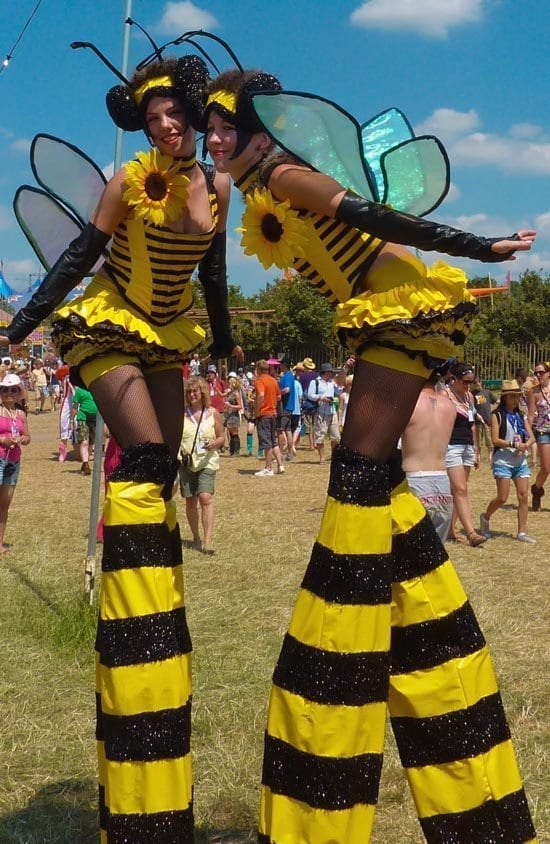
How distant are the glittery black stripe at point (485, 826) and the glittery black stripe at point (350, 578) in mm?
675

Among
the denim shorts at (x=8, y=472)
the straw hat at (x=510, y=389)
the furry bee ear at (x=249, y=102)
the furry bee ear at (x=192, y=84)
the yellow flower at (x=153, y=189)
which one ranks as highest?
the furry bee ear at (x=192, y=84)

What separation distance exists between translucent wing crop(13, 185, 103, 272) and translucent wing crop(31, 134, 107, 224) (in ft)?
0.20

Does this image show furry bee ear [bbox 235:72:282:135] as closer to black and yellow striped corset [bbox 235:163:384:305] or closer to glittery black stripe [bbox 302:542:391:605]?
black and yellow striped corset [bbox 235:163:384:305]

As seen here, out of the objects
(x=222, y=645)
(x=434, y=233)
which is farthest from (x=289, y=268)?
(x=222, y=645)

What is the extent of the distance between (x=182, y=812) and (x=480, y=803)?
0.85 m

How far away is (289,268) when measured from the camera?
256 cm

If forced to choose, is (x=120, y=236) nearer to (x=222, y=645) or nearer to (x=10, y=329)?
(x=10, y=329)

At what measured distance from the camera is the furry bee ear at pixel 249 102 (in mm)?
2469

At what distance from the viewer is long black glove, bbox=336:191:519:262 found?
2266 mm

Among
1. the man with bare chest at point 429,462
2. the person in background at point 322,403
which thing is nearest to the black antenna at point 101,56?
the man with bare chest at point 429,462

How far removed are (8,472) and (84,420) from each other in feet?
17.7

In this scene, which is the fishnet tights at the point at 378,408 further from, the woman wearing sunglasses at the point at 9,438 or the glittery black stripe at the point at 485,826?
the woman wearing sunglasses at the point at 9,438

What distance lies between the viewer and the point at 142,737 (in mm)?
2402

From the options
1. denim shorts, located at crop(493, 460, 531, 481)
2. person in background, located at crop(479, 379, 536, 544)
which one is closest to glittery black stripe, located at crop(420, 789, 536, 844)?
person in background, located at crop(479, 379, 536, 544)
